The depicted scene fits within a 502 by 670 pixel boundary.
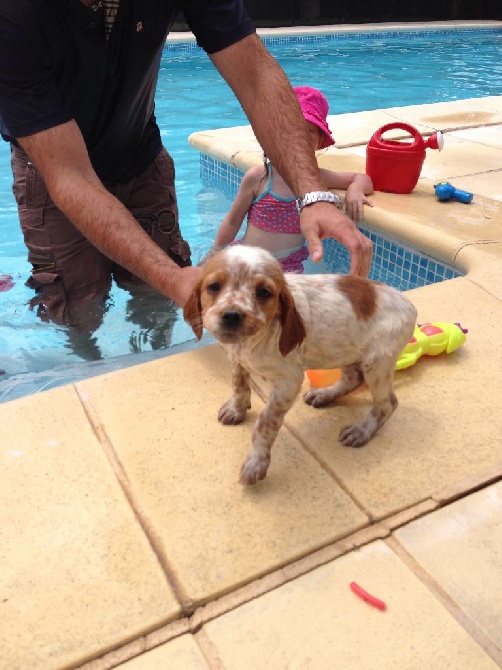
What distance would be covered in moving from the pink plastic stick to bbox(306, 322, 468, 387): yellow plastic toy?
1.09 metres

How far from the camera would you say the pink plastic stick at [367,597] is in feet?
5.56

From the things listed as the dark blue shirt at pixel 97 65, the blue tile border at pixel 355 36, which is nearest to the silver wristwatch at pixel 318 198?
the dark blue shirt at pixel 97 65

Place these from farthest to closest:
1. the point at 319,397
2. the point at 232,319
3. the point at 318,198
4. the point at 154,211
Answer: the point at 154,211, the point at 318,198, the point at 319,397, the point at 232,319

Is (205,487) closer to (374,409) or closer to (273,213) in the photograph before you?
(374,409)

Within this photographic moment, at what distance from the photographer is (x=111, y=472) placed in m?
2.15

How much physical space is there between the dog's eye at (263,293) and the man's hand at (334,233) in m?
0.51

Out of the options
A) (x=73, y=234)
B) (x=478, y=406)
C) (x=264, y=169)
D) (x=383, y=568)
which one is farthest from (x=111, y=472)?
(x=264, y=169)

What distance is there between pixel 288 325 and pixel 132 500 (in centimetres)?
87

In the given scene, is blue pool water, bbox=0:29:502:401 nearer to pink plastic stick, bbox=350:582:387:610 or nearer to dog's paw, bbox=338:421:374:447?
dog's paw, bbox=338:421:374:447

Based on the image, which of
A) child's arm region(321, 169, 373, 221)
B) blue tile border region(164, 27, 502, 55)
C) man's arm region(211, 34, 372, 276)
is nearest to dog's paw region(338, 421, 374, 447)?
man's arm region(211, 34, 372, 276)

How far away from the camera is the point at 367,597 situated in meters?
1.71

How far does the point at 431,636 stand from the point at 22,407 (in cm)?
184

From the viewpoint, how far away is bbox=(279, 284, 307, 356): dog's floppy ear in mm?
1900

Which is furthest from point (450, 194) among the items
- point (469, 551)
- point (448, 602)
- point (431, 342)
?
point (448, 602)
